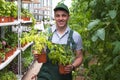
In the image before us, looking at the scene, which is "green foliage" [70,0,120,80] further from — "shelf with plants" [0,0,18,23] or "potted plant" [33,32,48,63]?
"shelf with plants" [0,0,18,23]

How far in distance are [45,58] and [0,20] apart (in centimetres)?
193

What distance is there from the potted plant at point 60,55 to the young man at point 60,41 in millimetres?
72

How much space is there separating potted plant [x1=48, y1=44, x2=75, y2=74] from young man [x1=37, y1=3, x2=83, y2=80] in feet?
0.24

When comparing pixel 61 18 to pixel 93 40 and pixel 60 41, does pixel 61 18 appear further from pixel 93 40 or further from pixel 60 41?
pixel 93 40

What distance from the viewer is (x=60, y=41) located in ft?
8.09

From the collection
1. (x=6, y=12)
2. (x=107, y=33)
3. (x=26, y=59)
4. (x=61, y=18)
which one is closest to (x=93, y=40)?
(x=107, y=33)

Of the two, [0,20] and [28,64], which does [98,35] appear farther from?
[28,64]

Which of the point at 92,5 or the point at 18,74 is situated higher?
the point at 92,5

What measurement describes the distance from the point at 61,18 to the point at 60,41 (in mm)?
200

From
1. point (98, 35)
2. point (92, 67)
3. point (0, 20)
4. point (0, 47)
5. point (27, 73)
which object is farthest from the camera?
A: point (27, 73)

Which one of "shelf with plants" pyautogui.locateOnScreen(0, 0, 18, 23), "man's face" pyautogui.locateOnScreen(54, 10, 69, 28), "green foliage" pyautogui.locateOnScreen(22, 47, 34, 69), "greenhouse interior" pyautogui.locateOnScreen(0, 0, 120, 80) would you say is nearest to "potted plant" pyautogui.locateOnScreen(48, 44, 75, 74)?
"greenhouse interior" pyautogui.locateOnScreen(0, 0, 120, 80)

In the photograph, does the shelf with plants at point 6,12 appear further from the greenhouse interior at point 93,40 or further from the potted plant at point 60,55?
the potted plant at point 60,55

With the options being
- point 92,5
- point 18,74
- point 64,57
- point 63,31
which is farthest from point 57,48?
point 18,74

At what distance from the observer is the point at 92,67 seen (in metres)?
2.18
